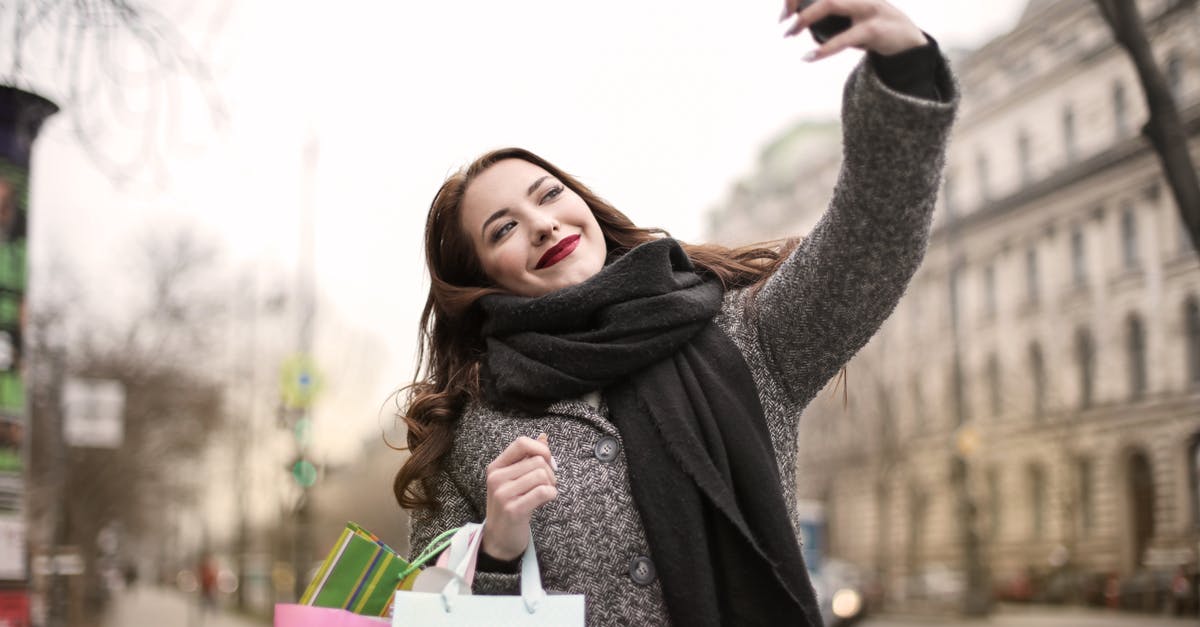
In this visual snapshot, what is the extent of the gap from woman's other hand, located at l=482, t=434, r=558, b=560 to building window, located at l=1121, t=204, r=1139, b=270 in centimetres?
3954

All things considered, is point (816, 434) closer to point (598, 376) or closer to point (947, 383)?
point (947, 383)

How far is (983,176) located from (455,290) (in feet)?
154

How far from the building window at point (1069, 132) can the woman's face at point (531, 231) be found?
1636 inches

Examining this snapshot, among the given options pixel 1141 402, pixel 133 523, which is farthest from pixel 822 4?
pixel 133 523

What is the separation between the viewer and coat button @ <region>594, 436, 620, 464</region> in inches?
88.8

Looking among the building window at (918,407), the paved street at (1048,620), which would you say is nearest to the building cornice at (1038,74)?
the building window at (918,407)

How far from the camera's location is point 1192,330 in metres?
34.8

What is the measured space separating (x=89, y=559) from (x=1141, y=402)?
31.4 metres

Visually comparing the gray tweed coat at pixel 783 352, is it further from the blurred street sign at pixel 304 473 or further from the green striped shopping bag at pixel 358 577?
the blurred street sign at pixel 304 473

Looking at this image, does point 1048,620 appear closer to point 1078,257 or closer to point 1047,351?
point 1047,351

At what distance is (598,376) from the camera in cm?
226

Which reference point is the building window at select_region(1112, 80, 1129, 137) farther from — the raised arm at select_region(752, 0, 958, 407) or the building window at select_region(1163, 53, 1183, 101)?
the raised arm at select_region(752, 0, 958, 407)

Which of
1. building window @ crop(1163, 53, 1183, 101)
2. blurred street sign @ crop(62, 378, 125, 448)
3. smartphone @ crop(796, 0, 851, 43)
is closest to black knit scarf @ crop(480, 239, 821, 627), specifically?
smartphone @ crop(796, 0, 851, 43)

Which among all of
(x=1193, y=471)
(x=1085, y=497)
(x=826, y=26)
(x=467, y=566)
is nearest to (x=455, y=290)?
(x=467, y=566)
